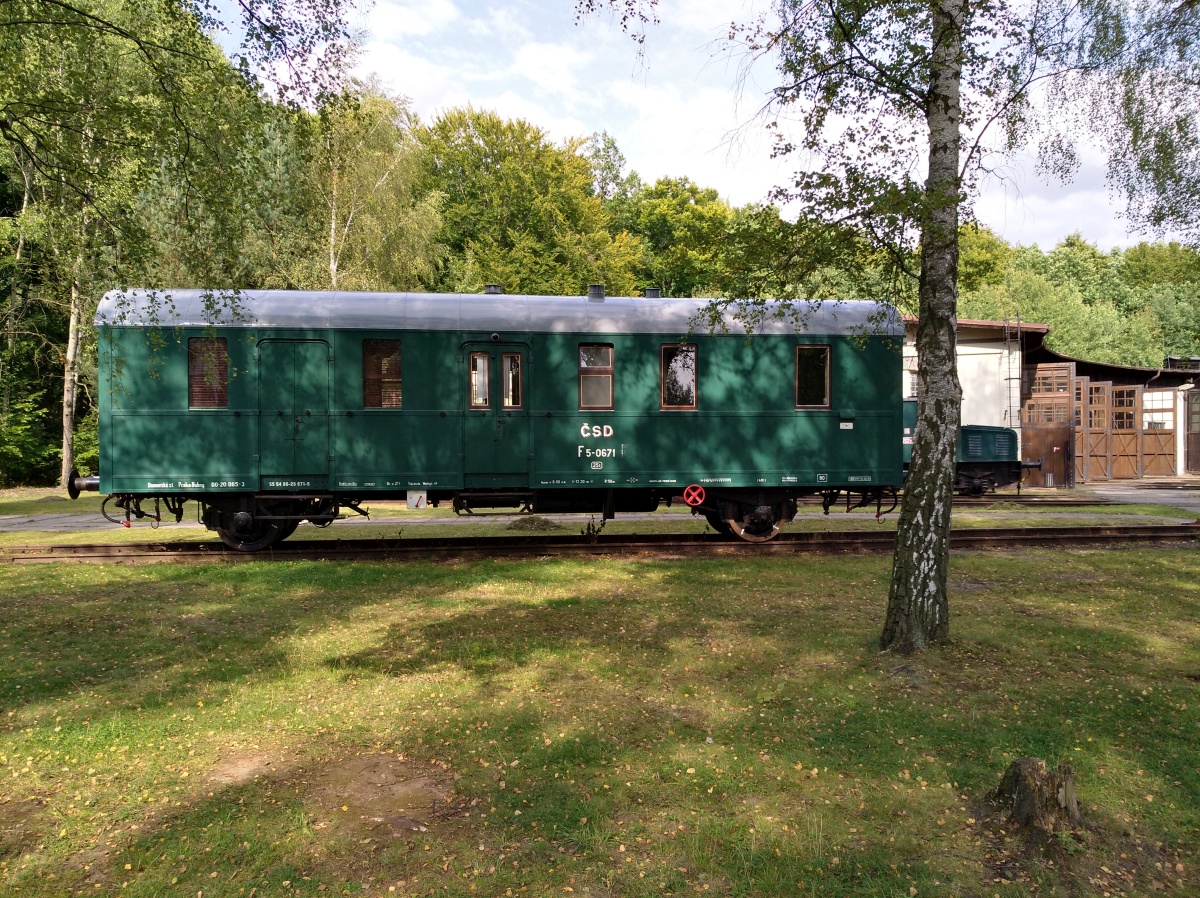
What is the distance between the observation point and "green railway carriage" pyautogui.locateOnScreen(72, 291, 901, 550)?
432 inches

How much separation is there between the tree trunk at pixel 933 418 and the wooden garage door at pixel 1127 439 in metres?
31.5

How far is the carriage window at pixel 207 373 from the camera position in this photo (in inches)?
431

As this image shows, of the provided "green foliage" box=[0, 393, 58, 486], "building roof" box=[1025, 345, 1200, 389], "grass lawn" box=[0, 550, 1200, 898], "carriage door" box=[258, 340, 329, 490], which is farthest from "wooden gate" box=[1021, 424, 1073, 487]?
"green foliage" box=[0, 393, 58, 486]

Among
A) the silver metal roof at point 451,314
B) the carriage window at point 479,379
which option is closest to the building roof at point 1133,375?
the silver metal roof at point 451,314

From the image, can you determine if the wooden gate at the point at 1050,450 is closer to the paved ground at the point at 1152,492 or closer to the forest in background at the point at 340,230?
the paved ground at the point at 1152,492

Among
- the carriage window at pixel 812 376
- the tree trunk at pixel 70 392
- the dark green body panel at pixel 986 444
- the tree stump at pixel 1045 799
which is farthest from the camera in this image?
the tree trunk at pixel 70 392

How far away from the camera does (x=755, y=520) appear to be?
41.3 feet

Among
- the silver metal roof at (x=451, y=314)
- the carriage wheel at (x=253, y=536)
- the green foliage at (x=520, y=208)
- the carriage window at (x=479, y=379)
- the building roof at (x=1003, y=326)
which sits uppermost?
the green foliage at (x=520, y=208)

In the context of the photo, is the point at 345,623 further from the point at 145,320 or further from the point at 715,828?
the point at 145,320

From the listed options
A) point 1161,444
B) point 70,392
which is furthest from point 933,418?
point 1161,444

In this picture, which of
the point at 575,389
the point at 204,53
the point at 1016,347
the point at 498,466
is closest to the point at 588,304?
the point at 575,389

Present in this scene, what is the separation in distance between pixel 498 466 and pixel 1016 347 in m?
22.3

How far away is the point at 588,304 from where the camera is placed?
38.6ft

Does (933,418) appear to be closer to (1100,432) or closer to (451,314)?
(451,314)
